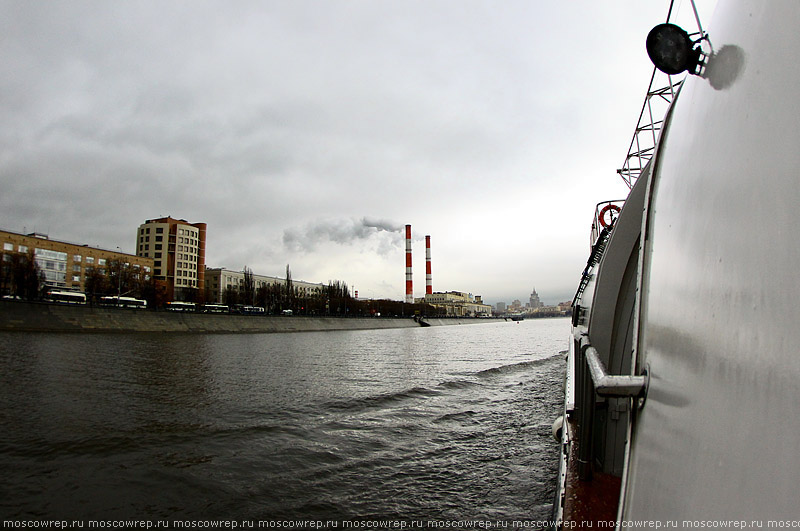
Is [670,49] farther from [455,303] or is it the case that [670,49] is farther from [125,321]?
[455,303]

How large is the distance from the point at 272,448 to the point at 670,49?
8.29 meters

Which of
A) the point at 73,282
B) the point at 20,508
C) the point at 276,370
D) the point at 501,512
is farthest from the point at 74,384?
the point at 73,282

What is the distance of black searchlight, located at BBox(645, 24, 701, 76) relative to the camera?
1811 mm

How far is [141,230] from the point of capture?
103812mm

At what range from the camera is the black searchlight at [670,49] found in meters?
1.81

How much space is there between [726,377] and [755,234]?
1.22ft

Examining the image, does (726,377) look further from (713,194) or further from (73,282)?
(73,282)

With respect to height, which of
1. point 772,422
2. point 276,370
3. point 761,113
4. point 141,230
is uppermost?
point 141,230

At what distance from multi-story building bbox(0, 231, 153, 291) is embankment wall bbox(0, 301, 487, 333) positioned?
2870 cm

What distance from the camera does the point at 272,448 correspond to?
324 inches

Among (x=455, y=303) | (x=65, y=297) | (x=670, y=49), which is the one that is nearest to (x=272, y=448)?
(x=670, y=49)
